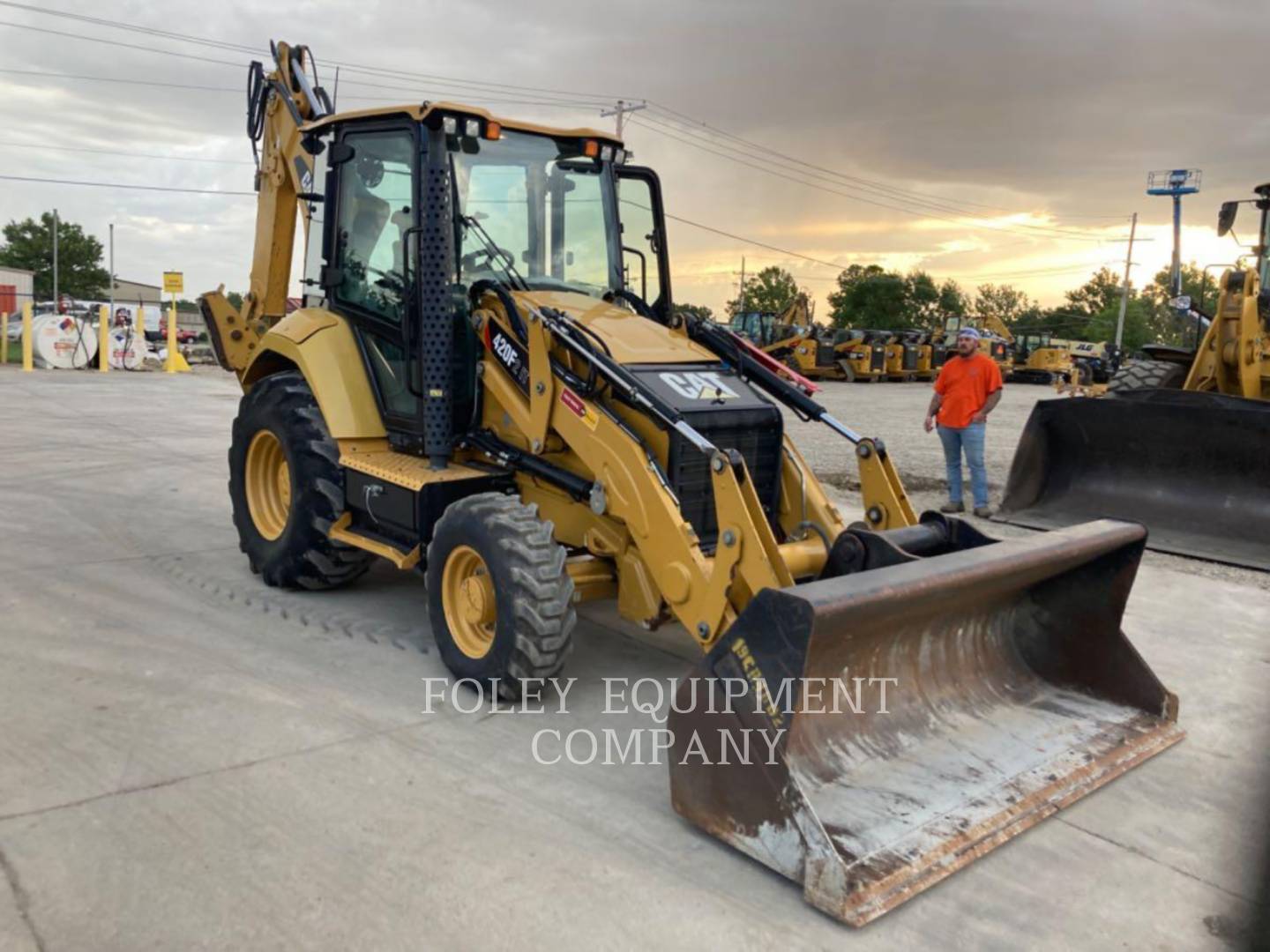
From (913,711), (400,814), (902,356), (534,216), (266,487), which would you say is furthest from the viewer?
(902,356)

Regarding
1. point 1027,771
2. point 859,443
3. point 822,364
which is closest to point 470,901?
point 1027,771

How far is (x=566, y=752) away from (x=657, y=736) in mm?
431

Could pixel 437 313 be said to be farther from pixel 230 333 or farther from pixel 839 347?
pixel 839 347

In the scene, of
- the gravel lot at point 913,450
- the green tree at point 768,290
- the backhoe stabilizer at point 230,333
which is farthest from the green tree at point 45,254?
the backhoe stabilizer at point 230,333

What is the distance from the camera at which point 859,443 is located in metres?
4.83

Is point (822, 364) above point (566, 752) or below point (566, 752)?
above

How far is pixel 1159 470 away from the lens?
27.7 ft

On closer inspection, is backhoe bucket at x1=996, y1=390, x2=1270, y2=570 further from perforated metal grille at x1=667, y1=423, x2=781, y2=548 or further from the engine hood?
the engine hood

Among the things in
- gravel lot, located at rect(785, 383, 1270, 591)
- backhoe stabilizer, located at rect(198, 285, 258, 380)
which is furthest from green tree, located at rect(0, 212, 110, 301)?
backhoe stabilizer, located at rect(198, 285, 258, 380)

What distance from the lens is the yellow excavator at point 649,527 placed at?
335 centimetres

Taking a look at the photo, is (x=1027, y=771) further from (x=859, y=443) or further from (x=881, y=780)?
(x=859, y=443)

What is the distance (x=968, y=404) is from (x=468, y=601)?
230 inches

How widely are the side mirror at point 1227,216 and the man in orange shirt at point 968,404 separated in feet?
9.39

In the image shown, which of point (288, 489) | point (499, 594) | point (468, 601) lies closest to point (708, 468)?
point (499, 594)
